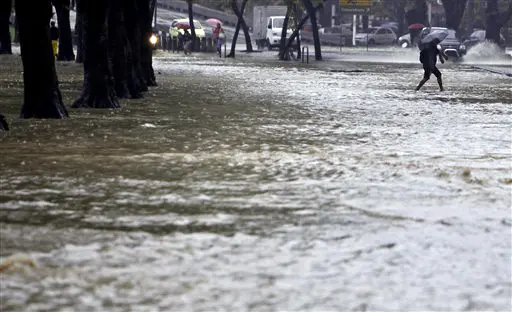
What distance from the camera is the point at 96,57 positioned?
26.0 m

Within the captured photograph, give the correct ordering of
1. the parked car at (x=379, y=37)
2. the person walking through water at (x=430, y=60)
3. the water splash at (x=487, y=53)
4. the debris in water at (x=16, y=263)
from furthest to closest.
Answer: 1. the parked car at (x=379, y=37)
2. the water splash at (x=487, y=53)
3. the person walking through water at (x=430, y=60)
4. the debris in water at (x=16, y=263)

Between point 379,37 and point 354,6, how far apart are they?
2023cm

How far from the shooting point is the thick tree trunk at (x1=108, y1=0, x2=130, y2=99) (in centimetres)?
2858

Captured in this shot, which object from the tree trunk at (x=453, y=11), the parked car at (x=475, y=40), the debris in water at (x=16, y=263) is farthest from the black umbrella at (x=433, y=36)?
the debris in water at (x=16, y=263)

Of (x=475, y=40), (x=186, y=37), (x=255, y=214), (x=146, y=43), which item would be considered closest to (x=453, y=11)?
(x=475, y=40)

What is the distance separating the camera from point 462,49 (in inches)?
Answer: 3017

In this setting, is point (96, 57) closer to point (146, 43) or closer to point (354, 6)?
point (146, 43)

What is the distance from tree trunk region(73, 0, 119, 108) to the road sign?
67792 mm

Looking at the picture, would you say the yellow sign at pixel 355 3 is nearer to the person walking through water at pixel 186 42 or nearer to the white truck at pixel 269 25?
the white truck at pixel 269 25

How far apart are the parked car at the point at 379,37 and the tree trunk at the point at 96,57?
289ft

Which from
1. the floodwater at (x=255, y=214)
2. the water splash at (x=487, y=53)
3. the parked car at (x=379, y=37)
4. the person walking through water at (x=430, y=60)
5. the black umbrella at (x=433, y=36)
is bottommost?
the parked car at (x=379, y=37)

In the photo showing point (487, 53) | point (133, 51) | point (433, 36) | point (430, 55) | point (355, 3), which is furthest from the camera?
point (355, 3)

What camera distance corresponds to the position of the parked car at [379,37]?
113562 millimetres

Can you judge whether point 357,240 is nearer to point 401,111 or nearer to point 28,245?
point 28,245
